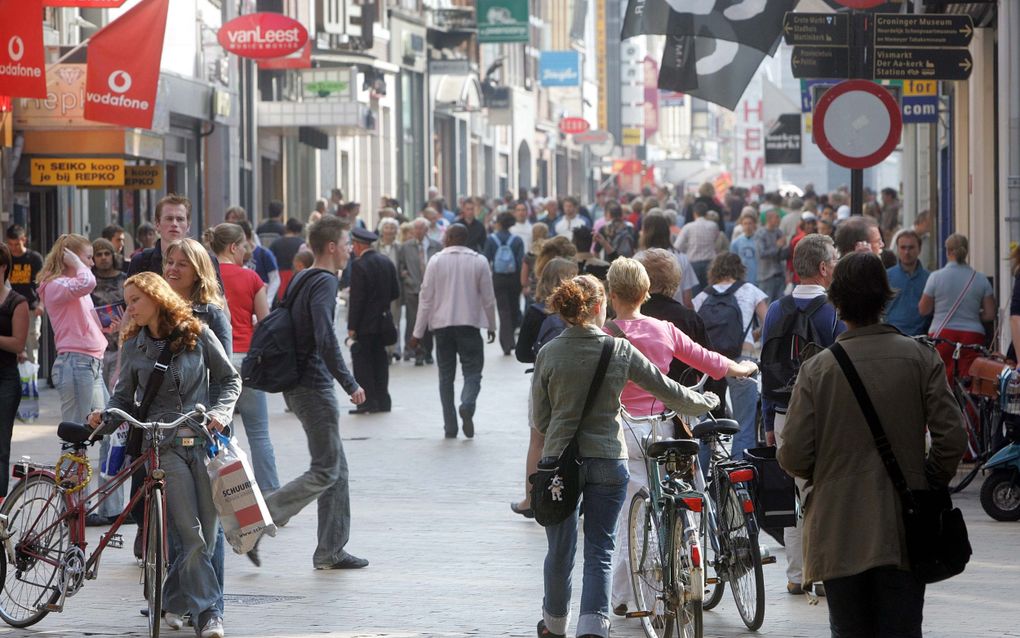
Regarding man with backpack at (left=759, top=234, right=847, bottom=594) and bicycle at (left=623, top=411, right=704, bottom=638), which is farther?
man with backpack at (left=759, top=234, right=847, bottom=594)

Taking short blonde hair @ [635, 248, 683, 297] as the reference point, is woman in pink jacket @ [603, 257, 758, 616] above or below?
below

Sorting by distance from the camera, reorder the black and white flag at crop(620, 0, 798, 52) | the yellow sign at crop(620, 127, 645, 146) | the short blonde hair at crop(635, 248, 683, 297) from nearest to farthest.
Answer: the short blonde hair at crop(635, 248, 683, 297), the black and white flag at crop(620, 0, 798, 52), the yellow sign at crop(620, 127, 645, 146)

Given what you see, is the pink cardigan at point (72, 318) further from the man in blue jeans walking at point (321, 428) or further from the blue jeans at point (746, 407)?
the blue jeans at point (746, 407)

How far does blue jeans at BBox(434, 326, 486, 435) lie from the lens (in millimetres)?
15258

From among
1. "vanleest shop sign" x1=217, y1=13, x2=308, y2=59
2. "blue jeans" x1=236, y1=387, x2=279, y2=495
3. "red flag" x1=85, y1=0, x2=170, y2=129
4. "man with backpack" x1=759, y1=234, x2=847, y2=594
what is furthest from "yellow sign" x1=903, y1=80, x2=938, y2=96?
"man with backpack" x1=759, y1=234, x2=847, y2=594

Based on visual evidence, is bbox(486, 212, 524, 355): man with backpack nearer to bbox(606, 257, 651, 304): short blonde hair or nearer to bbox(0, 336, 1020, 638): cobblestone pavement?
bbox(0, 336, 1020, 638): cobblestone pavement

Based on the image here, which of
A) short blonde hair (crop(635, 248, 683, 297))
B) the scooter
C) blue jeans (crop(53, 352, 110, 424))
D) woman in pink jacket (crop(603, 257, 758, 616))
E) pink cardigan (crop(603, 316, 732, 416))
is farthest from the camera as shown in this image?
blue jeans (crop(53, 352, 110, 424))

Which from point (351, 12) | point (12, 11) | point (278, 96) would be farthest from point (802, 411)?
point (351, 12)

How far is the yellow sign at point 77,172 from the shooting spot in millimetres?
19922

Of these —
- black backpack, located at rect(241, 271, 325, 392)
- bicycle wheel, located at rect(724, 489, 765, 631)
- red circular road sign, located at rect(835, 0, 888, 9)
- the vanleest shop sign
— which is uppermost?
the vanleest shop sign

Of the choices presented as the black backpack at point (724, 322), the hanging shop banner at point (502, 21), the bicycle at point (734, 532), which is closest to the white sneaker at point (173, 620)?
the bicycle at point (734, 532)

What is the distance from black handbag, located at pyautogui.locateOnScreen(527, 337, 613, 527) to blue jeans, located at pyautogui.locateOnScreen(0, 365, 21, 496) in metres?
4.35

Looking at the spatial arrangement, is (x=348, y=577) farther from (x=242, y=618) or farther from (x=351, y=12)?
(x=351, y=12)

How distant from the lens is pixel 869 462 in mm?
5414
